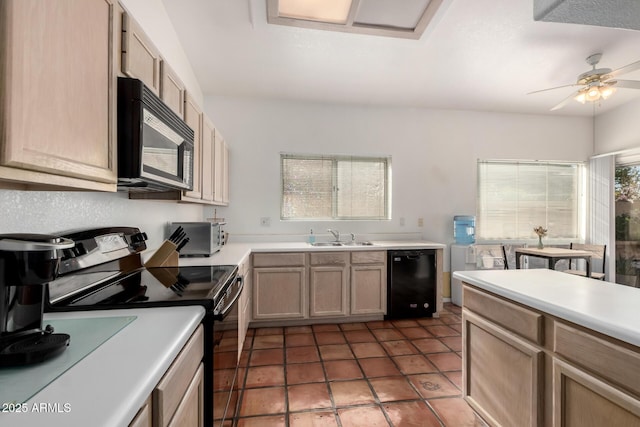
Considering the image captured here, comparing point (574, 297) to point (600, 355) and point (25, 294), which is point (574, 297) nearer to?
point (600, 355)

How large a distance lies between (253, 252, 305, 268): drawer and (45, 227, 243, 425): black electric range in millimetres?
1201

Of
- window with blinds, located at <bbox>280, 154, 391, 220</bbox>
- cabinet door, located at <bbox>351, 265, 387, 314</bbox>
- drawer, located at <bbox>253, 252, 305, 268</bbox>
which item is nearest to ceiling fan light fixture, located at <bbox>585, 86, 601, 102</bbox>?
window with blinds, located at <bbox>280, 154, 391, 220</bbox>

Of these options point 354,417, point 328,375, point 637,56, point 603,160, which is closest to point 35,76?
point 354,417

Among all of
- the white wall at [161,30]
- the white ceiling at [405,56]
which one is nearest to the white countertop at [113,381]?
the white wall at [161,30]

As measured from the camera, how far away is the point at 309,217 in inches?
146

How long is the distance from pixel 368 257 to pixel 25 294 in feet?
9.16

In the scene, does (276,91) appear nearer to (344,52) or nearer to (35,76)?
(344,52)

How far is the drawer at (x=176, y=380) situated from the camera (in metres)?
0.71

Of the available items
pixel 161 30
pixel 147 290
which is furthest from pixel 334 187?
pixel 147 290

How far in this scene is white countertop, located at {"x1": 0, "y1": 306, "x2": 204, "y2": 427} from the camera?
513 millimetres

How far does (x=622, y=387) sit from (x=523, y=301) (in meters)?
0.39

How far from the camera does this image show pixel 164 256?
1.92 metres

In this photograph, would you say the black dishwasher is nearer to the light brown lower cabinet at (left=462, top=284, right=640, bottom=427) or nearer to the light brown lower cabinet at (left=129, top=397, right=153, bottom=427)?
the light brown lower cabinet at (left=462, top=284, right=640, bottom=427)

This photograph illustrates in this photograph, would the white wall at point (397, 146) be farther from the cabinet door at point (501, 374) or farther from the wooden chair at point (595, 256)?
the cabinet door at point (501, 374)
